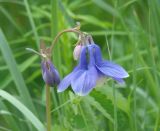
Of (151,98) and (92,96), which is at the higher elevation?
(92,96)

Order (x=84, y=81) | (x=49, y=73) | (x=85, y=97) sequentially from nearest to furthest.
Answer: (x=84, y=81), (x=49, y=73), (x=85, y=97)

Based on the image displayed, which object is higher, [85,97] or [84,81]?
[84,81]

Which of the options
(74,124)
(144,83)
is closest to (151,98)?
(144,83)

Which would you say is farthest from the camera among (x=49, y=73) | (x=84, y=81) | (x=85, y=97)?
(x=85, y=97)

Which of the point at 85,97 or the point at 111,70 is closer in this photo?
the point at 111,70

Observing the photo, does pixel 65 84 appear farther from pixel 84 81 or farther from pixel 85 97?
pixel 85 97

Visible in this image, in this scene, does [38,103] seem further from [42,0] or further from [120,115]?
[42,0]

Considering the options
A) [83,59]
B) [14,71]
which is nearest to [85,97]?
[14,71]
